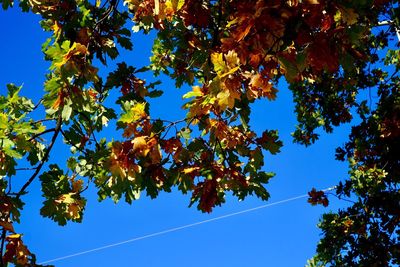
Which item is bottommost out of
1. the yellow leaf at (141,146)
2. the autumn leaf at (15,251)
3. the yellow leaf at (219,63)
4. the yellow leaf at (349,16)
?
the autumn leaf at (15,251)

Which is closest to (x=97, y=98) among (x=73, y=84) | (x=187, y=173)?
(x=73, y=84)

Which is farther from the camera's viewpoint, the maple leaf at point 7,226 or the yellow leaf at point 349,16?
the maple leaf at point 7,226

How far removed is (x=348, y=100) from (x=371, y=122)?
1306 millimetres

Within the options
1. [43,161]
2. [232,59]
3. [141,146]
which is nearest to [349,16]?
[232,59]

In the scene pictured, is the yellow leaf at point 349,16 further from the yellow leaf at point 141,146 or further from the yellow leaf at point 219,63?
the yellow leaf at point 141,146

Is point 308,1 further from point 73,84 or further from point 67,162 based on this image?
point 67,162

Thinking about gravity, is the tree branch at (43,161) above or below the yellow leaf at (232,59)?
above

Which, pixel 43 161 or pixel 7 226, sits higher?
pixel 43 161

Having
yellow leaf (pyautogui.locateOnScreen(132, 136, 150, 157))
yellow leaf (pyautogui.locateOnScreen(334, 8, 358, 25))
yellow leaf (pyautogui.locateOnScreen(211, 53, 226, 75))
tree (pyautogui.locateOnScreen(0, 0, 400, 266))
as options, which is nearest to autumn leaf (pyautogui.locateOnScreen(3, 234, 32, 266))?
tree (pyautogui.locateOnScreen(0, 0, 400, 266))

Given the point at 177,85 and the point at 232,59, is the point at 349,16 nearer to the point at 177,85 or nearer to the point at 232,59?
the point at 232,59

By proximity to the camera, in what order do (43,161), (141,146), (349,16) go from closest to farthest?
(349,16) → (141,146) → (43,161)

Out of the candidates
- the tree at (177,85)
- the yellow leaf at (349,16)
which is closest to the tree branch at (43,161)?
the tree at (177,85)

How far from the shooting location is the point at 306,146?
1011cm

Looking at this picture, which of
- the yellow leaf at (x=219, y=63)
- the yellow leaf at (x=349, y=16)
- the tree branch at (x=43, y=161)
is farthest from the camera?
the tree branch at (x=43, y=161)
